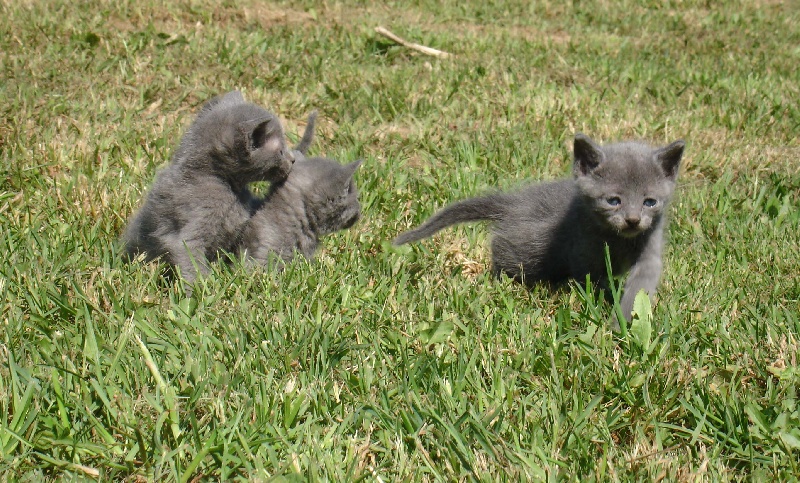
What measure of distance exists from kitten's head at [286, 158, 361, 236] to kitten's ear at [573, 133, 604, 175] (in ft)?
4.10

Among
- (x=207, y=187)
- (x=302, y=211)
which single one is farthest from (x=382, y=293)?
(x=207, y=187)

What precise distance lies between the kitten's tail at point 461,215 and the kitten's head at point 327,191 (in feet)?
1.17

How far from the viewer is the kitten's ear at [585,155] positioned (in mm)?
4621

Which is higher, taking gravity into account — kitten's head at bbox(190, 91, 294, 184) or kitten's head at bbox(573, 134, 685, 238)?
kitten's head at bbox(190, 91, 294, 184)

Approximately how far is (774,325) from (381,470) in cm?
219

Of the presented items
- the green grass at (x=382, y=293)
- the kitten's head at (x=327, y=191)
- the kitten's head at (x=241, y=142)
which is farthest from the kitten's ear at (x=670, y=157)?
the kitten's head at (x=241, y=142)

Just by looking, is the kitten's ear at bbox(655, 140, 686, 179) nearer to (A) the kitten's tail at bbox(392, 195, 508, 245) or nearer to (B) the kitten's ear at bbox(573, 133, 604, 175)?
(B) the kitten's ear at bbox(573, 133, 604, 175)

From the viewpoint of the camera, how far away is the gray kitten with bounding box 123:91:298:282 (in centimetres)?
453

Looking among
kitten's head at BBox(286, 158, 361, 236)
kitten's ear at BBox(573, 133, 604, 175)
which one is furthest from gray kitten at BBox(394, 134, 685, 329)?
kitten's head at BBox(286, 158, 361, 236)

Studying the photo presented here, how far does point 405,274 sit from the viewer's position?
475 centimetres

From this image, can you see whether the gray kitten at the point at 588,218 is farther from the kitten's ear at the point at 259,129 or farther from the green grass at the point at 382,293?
the kitten's ear at the point at 259,129

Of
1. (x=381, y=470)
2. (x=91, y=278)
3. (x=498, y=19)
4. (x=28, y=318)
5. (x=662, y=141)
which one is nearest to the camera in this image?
(x=381, y=470)

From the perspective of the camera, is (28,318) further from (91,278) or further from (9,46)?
(9,46)

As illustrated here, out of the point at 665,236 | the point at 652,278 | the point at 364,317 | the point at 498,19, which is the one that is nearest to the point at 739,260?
the point at 665,236
